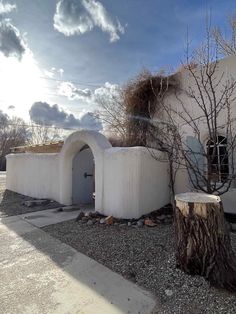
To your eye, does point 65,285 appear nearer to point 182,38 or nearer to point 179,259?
point 179,259

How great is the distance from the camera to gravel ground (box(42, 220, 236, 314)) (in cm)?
296

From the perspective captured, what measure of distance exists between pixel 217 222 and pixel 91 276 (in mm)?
2099

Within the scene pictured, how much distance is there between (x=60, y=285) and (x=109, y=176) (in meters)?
4.04

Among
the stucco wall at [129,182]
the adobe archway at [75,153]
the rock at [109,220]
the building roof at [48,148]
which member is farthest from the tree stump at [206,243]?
the building roof at [48,148]

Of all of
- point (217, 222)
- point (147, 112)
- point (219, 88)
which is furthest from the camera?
point (147, 112)

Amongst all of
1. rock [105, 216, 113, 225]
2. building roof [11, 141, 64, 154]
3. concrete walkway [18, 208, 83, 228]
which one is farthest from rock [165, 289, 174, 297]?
building roof [11, 141, 64, 154]

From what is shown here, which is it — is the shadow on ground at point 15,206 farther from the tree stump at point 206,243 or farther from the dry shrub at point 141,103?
the tree stump at point 206,243

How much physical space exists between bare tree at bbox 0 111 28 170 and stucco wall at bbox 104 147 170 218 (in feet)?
132

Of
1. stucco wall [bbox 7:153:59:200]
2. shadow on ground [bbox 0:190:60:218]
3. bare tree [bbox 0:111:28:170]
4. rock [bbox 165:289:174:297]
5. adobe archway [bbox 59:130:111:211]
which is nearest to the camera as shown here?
rock [bbox 165:289:174:297]

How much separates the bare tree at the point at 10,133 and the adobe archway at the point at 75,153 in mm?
37917

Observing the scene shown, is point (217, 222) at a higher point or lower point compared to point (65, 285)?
higher

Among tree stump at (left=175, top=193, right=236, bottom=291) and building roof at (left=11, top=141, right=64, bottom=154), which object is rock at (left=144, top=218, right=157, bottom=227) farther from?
building roof at (left=11, top=141, right=64, bottom=154)

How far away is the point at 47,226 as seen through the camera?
6539 mm

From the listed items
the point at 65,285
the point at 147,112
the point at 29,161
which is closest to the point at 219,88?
the point at 147,112
